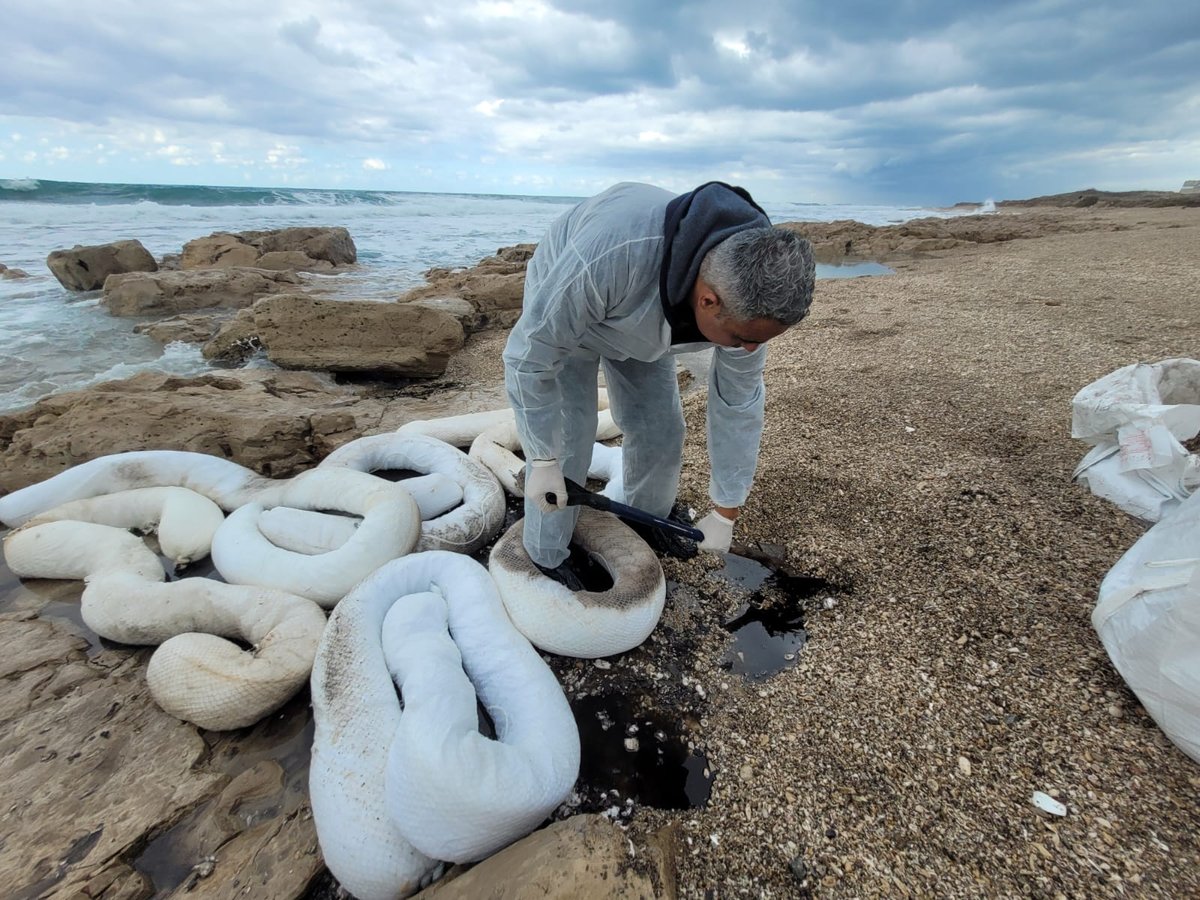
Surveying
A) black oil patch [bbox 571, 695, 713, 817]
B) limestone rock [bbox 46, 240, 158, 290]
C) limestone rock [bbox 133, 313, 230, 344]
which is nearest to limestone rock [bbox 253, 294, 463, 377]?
limestone rock [bbox 133, 313, 230, 344]

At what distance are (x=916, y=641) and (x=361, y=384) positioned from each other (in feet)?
16.4

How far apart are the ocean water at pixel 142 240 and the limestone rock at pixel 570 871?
299 centimetres

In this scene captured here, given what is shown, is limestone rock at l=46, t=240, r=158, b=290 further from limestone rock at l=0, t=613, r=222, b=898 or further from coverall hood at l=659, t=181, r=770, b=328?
coverall hood at l=659, t=181, r=770, b=328

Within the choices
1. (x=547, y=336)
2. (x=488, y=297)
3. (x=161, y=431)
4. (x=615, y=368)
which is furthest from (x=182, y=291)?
(x=547, y=336)

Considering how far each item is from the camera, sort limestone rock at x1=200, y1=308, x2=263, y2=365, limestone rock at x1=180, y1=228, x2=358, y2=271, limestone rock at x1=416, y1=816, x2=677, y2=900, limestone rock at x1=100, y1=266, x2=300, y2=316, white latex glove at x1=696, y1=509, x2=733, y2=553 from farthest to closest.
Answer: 1. limestone rock at x1=180, y1=228, x2=358, y2=271
2. limestone rock at x1=100, y1=266, x2=300, y2=316
3. limestone rock at x1=200, y1=308, x2=263, y2=365
4. white latex glove at x1=696, y1=509, x2=733, y2=553
5. limestone rock at x1=416, y1=816, x2=677, y2=900

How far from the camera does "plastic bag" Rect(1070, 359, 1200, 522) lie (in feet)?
8.02

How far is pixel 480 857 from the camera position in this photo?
153 centimetres

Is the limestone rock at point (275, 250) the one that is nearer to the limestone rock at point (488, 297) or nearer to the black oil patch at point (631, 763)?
the limestone rock at point (488, 297)

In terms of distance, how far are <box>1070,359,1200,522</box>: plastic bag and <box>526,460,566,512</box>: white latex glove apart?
8.12ft

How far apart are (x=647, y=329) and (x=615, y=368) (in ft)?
2.06

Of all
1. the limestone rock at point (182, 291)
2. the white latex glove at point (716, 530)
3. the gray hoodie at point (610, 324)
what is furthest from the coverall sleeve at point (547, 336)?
the limestone rock at point (182, 291)

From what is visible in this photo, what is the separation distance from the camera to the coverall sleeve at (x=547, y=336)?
1716 mm

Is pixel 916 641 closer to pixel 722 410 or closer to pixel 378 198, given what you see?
pixel 722 410

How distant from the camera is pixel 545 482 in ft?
7.00
